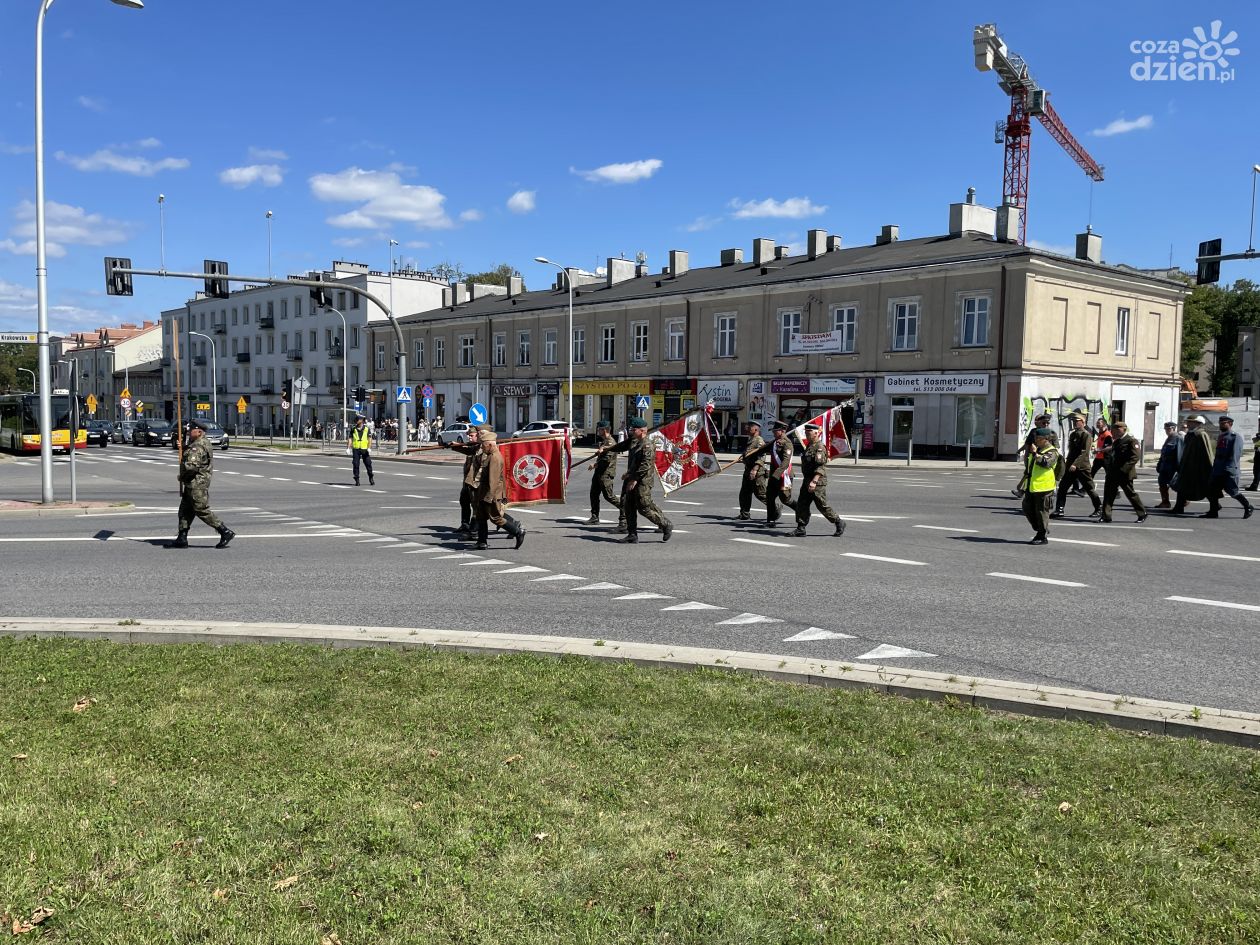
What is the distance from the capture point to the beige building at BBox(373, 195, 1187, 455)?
3747 cm

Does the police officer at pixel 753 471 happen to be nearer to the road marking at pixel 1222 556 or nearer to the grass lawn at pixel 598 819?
the road marking at pixel 1222 556

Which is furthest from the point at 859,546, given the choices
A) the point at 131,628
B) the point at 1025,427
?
the point at 1025,427

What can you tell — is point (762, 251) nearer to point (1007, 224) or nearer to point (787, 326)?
point (787, 326)

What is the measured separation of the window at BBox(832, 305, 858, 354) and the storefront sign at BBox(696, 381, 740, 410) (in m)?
6.10

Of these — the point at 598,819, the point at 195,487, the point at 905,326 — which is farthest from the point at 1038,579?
the point at 905,326

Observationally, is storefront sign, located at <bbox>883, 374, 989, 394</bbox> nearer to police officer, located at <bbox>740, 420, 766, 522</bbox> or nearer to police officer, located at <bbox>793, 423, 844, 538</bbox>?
police officer, located at <bbox>740, 420, 766, 522</bbox>

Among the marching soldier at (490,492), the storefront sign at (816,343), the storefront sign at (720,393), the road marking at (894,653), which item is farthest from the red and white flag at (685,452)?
the storefront sign at (720,393)

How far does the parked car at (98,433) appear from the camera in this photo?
51969 mm

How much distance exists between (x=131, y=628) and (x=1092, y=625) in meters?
7.30

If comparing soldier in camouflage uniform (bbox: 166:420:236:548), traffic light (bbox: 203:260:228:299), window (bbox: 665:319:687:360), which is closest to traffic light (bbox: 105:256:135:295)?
traffic light (bbox: 203:260:228:299)

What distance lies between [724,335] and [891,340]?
945cm

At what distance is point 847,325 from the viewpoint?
42.5 metres

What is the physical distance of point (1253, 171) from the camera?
2439 centimetres

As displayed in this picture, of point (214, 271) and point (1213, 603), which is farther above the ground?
point (214, 271)
